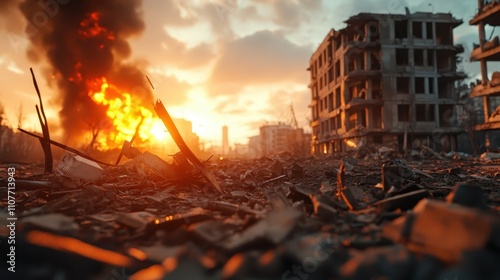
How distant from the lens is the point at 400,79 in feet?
100

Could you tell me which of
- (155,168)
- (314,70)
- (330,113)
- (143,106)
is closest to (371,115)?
(330,113)

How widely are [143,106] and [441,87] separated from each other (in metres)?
31.9

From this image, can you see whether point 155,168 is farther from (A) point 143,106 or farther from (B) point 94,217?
(A) point 143,106

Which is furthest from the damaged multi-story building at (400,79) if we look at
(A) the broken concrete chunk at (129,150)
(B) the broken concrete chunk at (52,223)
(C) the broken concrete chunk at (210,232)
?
(B) the broken concrete chunk at (52,223)

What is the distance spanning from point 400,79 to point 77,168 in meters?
32.6

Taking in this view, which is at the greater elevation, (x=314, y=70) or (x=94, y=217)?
(x=314, y=70)

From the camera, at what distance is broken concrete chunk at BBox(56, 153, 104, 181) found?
6.14 metres

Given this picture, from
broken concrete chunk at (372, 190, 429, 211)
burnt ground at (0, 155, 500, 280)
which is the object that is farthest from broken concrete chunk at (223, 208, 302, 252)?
broken concrete chunk at (372, 190, 429, 211)

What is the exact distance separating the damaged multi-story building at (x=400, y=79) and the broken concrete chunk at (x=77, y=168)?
2632 centimetres

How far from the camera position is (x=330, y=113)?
36.8 metres

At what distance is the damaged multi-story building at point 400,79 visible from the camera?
95.0ft

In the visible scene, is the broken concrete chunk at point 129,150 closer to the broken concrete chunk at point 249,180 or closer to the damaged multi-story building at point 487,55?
the broken concrete chunk at point 249,180

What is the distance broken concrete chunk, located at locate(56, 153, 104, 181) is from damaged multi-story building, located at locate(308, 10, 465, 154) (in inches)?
1036

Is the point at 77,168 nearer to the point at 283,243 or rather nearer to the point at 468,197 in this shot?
the point at 283,243
